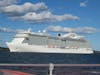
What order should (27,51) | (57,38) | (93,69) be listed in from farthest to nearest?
Answer: (57,38) < (27,51) < (93,69)

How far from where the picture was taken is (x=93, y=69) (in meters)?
9.80

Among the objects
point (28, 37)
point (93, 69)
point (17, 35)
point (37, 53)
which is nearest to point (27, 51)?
point (37, 53)

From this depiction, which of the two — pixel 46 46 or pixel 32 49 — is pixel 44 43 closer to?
pixel 46 46

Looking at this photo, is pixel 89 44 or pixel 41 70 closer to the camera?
pixel 41 70

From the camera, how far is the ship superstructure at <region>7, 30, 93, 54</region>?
287 feet

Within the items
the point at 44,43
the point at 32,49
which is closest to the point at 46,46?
the point at 44,43

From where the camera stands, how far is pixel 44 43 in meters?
90.4

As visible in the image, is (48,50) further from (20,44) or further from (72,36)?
(72,36)

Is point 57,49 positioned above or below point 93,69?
above

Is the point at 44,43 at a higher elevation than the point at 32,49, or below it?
higher

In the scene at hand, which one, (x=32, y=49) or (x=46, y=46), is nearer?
(x=32, y=49)

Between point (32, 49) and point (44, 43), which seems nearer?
point (32, 49)

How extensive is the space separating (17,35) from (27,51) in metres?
16.0

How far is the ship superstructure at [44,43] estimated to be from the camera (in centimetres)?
8744
